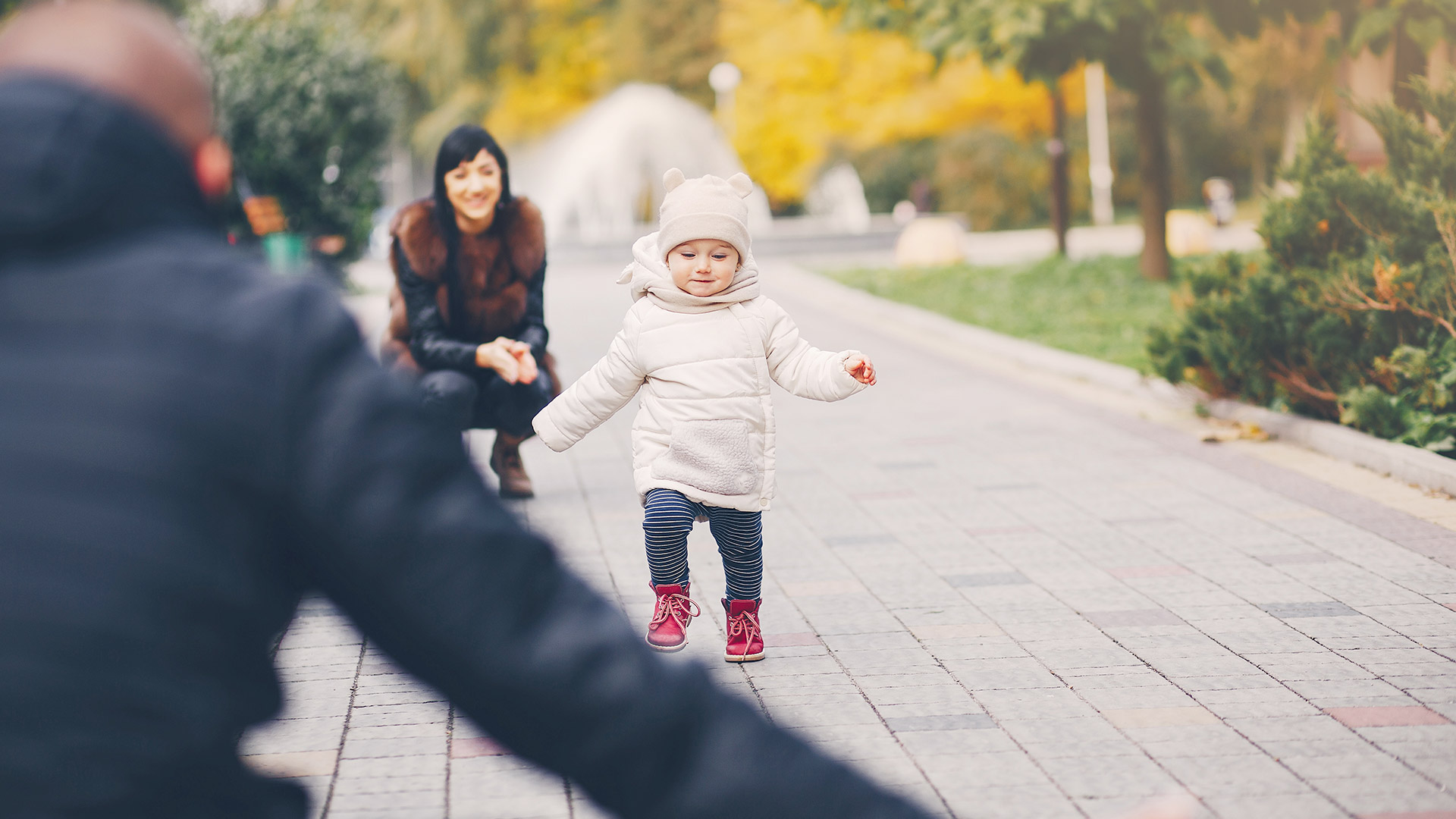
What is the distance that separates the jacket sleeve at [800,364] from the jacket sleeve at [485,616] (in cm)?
322

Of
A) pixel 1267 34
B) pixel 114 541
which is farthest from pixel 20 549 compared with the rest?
pixel 1267 34

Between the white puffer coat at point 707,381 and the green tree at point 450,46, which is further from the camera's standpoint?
the green tree at point 450,46

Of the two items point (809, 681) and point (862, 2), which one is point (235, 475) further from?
point (862, 2)

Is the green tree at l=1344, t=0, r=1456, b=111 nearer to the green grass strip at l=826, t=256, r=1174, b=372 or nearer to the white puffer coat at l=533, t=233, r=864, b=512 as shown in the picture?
the green grass strip at l=826, t=256, r=1174, b=372

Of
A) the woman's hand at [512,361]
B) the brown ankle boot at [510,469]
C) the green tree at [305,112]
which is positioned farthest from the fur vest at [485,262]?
the green tree at [305,112]

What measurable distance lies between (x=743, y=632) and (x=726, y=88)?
3324 centimetres

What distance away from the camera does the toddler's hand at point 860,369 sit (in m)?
4.27

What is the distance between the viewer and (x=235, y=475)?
119 cm

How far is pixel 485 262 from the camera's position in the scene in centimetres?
667

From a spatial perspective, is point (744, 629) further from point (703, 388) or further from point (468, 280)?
point (468, 280)

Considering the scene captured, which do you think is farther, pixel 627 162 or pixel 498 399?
pixel 627 162

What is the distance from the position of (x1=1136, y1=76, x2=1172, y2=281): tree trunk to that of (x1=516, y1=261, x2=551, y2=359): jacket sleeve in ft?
35.8

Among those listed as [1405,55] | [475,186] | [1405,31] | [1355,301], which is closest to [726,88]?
[1405,55]

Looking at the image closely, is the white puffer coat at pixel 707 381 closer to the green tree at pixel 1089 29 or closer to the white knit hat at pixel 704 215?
the white knit hat at pixel 704 215
